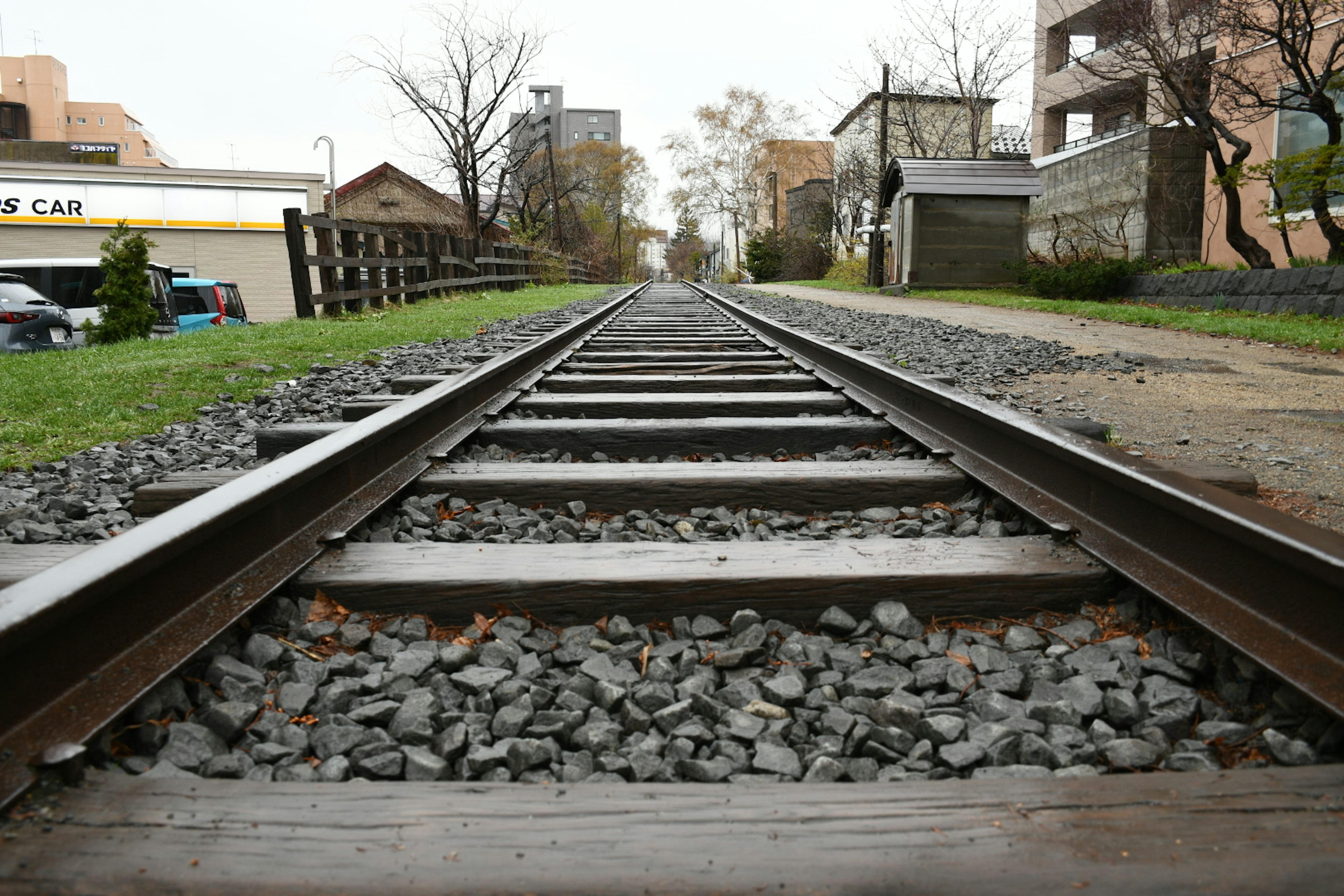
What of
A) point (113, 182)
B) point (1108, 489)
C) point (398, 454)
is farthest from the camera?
point (113, 182)

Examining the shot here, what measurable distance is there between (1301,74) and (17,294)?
52.6 ft

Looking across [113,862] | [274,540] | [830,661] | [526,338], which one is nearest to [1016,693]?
[830,661]

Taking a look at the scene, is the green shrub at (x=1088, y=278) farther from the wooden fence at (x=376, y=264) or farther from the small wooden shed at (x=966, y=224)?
the wooden fence at (x=376, y=264)

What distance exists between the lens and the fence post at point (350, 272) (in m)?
11.4

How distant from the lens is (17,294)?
12195 mm

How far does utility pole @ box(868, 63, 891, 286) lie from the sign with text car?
16.0 m

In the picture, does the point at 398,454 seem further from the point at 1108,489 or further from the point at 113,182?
the point at 113,182

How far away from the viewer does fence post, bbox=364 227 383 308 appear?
11898mm

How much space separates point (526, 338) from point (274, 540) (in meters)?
4.37

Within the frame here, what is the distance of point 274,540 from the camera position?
1.74m

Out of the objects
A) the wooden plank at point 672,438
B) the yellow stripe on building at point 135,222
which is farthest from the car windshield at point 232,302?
the wooden plank at point 672,438

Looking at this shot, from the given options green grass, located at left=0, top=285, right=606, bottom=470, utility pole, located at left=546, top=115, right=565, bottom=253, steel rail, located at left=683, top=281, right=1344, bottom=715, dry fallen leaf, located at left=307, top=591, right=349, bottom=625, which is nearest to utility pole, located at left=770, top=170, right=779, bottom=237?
utility pole, located at left=546, top=115, right=565, bottom=253

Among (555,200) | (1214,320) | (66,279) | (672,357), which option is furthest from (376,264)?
(555,200)

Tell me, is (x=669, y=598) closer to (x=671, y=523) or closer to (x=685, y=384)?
(x=671, y=523)
